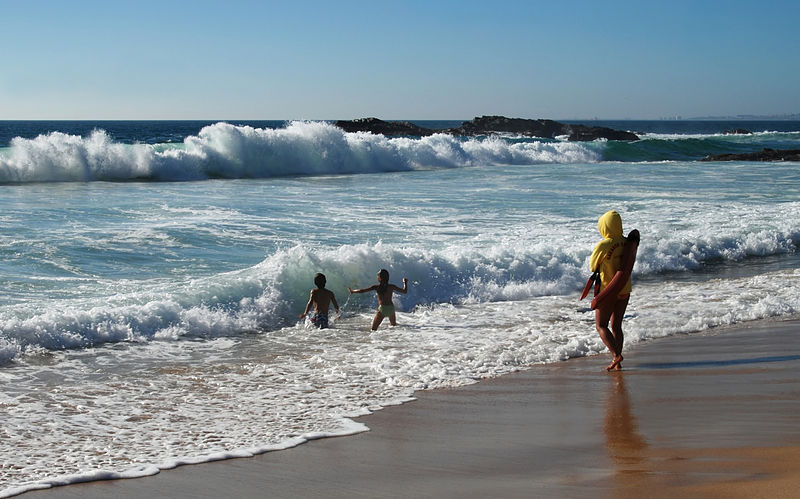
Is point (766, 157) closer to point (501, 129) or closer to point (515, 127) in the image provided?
point (501, 129)

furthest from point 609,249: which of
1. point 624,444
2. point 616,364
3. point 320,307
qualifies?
point 320,307

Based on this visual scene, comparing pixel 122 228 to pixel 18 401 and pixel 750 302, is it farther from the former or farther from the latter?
pixel 750 302

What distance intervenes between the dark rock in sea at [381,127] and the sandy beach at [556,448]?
2366 inches

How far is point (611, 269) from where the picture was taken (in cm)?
718

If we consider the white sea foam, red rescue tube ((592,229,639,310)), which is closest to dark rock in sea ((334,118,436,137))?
the white sea foam

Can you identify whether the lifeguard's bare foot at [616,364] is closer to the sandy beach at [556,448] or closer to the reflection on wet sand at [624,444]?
the sandy beach at [556,448]

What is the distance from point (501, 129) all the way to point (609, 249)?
67470 millimetres

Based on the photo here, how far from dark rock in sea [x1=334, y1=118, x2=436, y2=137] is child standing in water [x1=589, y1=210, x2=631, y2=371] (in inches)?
2323

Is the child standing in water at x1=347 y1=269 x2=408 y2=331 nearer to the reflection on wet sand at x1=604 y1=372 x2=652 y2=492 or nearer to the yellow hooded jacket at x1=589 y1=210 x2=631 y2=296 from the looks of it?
the yellow hooded jacket at x1=589 y1=210 x2=631 y2=296

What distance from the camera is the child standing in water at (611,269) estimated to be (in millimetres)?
7074

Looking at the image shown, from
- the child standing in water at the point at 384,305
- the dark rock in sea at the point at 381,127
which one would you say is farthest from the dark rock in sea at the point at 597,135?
the child standing in water at the point at 384,305

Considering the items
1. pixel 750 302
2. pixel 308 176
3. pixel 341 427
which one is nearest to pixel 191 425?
pixel 341 427

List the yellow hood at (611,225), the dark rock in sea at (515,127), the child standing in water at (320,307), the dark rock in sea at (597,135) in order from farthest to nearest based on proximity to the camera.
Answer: the dark rock in sea at (515,127), the dark rock in sea at (597,135), the child standing in water at (320,307), the yellow hood at (611,225)

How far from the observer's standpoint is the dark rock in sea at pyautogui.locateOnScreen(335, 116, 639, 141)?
219 ft
